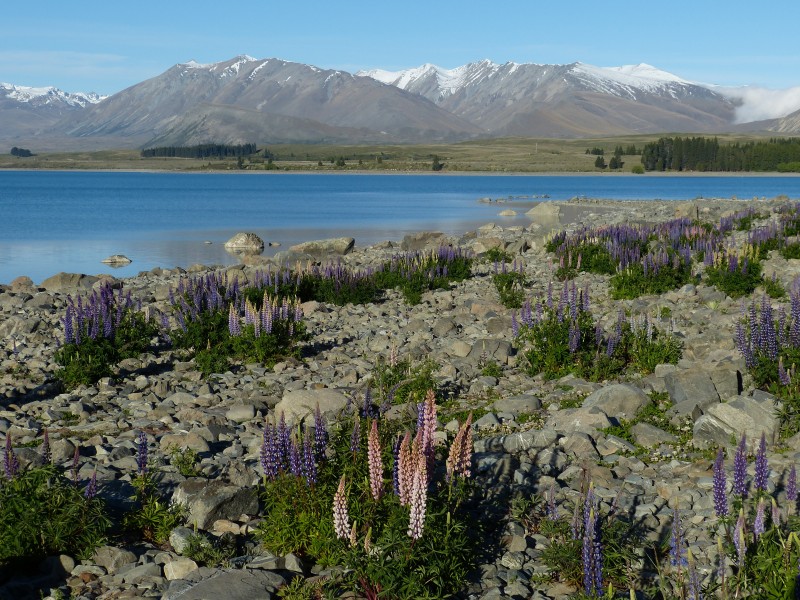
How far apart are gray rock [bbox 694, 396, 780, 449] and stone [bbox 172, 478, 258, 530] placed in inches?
184

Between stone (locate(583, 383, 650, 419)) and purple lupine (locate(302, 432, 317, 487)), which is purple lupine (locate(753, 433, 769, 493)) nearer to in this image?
purple lupine (locate(302, 432, 317, 487))

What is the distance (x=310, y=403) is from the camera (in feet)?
32.0

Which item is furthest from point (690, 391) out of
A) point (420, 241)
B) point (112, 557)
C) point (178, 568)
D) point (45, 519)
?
point (420, 241)

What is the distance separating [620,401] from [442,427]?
2.15m

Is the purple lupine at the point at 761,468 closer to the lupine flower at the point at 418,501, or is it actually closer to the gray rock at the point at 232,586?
the lupine flower at the point at 418,501

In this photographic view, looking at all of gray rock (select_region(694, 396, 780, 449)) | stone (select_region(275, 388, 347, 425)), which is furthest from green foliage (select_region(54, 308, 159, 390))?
gray rock (select_region(694, 396, 780, 449))

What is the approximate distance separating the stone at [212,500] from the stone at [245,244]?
3282cm

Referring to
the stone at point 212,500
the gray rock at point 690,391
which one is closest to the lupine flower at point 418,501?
the stone at point 212,500

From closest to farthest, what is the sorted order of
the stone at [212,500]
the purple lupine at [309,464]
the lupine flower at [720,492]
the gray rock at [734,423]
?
the lupine flower at [720,492] < the purple lupine at [309,464] < the stone at [212,500] < the gray rock at [734,423]

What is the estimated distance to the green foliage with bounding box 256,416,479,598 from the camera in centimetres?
562

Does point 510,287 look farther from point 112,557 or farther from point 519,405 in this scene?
point 112,557

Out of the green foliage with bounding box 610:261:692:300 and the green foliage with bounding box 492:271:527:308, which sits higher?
the green foliage with bounding box 610:261:692:300

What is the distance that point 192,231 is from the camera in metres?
51.8

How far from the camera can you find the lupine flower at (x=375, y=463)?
19.0 ft
